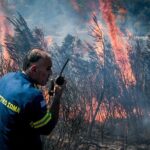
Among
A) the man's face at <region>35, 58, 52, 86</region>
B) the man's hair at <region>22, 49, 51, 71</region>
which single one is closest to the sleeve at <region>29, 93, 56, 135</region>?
the man's face at <region>35, 58, 52, 86</region>

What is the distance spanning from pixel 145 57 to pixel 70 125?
5596 millimetres

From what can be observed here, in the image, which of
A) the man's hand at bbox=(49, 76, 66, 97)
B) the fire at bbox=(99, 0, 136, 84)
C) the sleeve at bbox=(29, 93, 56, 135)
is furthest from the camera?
the fire at bbox=(99, 0, 136, 84)

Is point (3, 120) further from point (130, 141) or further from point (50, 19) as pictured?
point (50, 19)

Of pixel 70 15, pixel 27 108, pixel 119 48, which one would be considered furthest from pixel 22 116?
pixel 70 15

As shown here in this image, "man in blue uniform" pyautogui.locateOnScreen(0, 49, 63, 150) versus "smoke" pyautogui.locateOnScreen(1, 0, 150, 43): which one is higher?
"smoke" pyautogui.locateOnScreen(1, 0, 150, 43)

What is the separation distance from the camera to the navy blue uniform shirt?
2.80m

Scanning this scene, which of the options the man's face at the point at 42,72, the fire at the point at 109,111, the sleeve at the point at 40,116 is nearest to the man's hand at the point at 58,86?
the man's face at the point at 42,72

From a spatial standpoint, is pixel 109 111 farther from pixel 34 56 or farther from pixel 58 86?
pixel 34 56

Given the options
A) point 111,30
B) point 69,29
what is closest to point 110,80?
point 111,30

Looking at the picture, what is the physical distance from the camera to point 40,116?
9.23ft

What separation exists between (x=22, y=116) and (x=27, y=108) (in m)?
0.09

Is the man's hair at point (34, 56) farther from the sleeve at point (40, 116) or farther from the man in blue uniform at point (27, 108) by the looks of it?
the sleeve at point (40, 116)

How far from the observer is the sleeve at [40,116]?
2.79 metres

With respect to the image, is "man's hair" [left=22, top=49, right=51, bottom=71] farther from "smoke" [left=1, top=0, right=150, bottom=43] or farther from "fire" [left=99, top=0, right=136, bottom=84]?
"smoke" [left=1, top=0, right=150, bottom=43]
